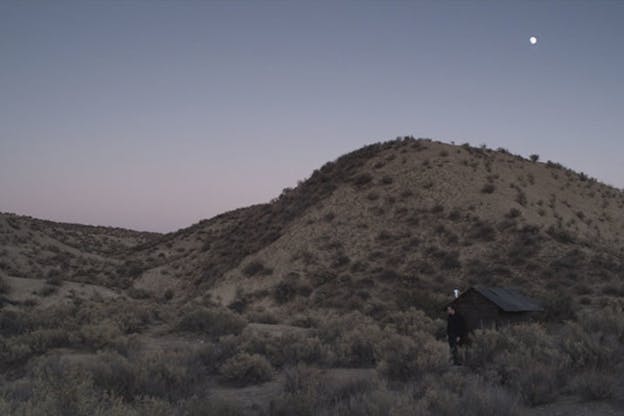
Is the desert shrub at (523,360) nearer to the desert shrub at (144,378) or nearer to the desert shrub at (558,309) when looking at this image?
the desert shrub at (144,378)

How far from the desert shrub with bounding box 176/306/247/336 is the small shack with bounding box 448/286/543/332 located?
263 inches

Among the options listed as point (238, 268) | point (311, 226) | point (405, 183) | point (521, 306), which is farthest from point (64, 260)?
point (521, 306)

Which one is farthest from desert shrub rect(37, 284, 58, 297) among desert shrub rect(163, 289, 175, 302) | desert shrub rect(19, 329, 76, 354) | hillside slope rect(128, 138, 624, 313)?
desert shrub rect(19, 329, 76, 354)

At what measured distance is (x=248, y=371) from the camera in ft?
39.8

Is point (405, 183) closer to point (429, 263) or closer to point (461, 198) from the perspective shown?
point (461, 198)

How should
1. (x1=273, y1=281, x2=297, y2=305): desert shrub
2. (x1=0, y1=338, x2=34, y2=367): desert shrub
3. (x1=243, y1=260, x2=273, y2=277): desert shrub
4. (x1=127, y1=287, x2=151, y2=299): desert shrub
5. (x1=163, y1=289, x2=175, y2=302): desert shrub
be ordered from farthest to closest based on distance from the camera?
(x1=163, y1=289, x2=175, y2=302): desert shrub < (x1=127, y1=287, x2=151, y2=299): desert shrub < (x1=243, y1=260, x2=273, y2=277): desert shrub < (x1=273, y1=281, x2=297, y2=305): desert shrub < (x1=0, y1=338, x2=34, y2=367): desert shrub

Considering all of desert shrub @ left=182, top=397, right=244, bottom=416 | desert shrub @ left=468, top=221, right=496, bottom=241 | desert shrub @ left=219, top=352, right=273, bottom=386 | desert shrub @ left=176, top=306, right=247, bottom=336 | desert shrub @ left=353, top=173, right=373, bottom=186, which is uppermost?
desert shrub @ left=353, top=173, right=373, bottom=186

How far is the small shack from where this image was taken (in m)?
15.8

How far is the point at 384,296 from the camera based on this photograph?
89.6 feet

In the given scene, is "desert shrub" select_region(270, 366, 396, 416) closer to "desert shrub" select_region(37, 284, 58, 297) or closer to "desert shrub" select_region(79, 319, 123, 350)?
"desert shrub" select_region(79, 319, 123, 350)

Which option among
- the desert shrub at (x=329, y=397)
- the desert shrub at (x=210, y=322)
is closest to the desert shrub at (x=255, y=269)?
the desert shrub at (x=210, y=322)

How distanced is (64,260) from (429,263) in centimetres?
3353

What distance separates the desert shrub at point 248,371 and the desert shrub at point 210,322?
5283 millimetres

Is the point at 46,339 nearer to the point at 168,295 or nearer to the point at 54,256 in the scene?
the point at 168,295
